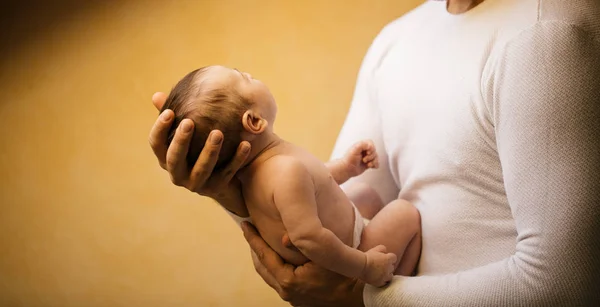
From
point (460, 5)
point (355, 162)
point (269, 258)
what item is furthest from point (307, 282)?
point (460, 5)

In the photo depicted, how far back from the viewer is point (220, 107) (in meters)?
0.91

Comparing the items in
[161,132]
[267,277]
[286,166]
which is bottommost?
[267,277]

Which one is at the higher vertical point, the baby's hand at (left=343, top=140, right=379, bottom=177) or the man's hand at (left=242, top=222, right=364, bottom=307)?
the baby's hand at (left=343, top=140, right=379, bottom=177)

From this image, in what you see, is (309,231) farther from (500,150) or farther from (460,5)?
(460,5)

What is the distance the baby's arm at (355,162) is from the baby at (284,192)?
5.3 inches

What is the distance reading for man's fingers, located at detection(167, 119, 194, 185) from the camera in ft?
2.83

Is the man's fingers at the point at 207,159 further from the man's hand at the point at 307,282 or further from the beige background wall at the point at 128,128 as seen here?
the beige background wall at the point at 128,128

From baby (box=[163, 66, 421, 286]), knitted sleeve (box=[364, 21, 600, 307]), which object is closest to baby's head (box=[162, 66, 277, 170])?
baby (box=[163, 66, 421, 286])

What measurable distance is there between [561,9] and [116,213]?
1.52 m

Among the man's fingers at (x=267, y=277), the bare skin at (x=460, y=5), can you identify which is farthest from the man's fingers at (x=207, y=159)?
the bare skin at (x=460, y=5)

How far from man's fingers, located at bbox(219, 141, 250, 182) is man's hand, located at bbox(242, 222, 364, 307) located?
146mm

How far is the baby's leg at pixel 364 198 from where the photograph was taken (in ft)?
4.10

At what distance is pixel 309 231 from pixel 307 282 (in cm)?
17

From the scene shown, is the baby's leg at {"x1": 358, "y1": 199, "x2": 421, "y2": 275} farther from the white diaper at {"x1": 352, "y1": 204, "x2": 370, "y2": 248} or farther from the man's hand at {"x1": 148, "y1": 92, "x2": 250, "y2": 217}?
the man's hand at {"x1": 148, "y1": 92, "x2": 250, "y2": 217}
